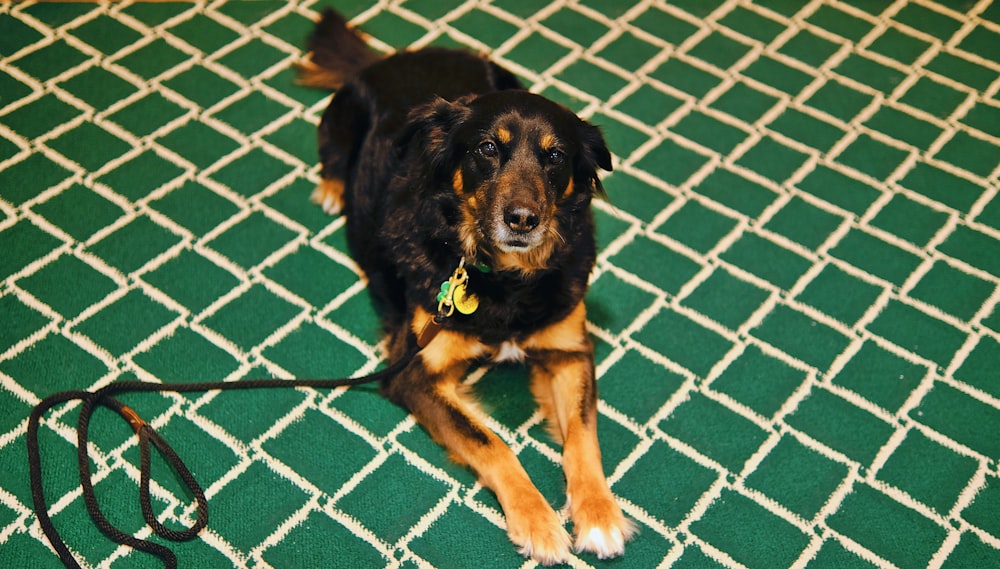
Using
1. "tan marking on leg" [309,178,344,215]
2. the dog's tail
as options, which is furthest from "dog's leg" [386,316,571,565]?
the dog's tail

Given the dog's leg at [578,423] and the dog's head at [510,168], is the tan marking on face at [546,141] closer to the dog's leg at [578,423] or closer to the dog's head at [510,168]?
the dog's head at [510,168]

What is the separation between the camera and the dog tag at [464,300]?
2471 millimetres

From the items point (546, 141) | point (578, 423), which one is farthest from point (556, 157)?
point (578, 423)

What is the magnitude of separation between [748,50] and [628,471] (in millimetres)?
2347

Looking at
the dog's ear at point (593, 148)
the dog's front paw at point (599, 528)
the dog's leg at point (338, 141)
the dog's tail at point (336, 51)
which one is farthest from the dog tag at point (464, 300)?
the dog's tail at point (336, 51)

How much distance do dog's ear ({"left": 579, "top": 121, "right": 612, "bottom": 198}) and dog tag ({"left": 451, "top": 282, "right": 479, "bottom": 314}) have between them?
490mm

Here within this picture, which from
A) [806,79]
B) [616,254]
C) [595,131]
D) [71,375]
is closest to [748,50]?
[806,79]

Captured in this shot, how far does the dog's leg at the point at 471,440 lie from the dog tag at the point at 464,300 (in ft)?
0.33

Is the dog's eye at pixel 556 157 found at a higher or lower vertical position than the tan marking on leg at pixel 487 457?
higher

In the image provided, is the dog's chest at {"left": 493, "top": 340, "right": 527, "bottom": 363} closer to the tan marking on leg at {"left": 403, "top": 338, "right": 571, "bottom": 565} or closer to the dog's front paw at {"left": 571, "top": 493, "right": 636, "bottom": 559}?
the tan marking on leg at {"left": 403, "top": 338, "right": 571, "bottom": 565}

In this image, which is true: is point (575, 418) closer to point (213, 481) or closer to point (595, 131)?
point (595, 131)

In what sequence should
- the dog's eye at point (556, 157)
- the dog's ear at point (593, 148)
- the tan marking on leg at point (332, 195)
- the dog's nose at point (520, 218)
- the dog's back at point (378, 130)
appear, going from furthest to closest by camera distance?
the tan marking on leg at point (332, 195)
the dog's back at point (378, 130)
the dog's ear at point (593, 148)
the dog's eye at point (556, 157)
the dog's nose at point (520, 218)

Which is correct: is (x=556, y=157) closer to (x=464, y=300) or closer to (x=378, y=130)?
(x=464, y=300)

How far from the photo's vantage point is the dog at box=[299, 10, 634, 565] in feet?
7.75
